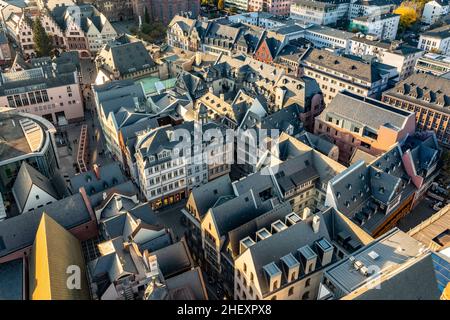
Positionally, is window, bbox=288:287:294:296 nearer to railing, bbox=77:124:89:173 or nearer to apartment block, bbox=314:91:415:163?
apartment block, bbox=314:91:415:163

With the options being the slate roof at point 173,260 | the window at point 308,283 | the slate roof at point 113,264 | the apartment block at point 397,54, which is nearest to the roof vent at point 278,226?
the window at point 308,283

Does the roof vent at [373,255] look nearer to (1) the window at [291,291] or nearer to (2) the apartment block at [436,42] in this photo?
(1) the window at [291,291]

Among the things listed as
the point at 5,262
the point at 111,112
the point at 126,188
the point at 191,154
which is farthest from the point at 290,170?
the point at 5,262

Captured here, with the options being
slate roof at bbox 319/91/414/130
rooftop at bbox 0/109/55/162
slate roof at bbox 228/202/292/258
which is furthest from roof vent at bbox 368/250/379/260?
rooftop at bbox 0/109/55/162
